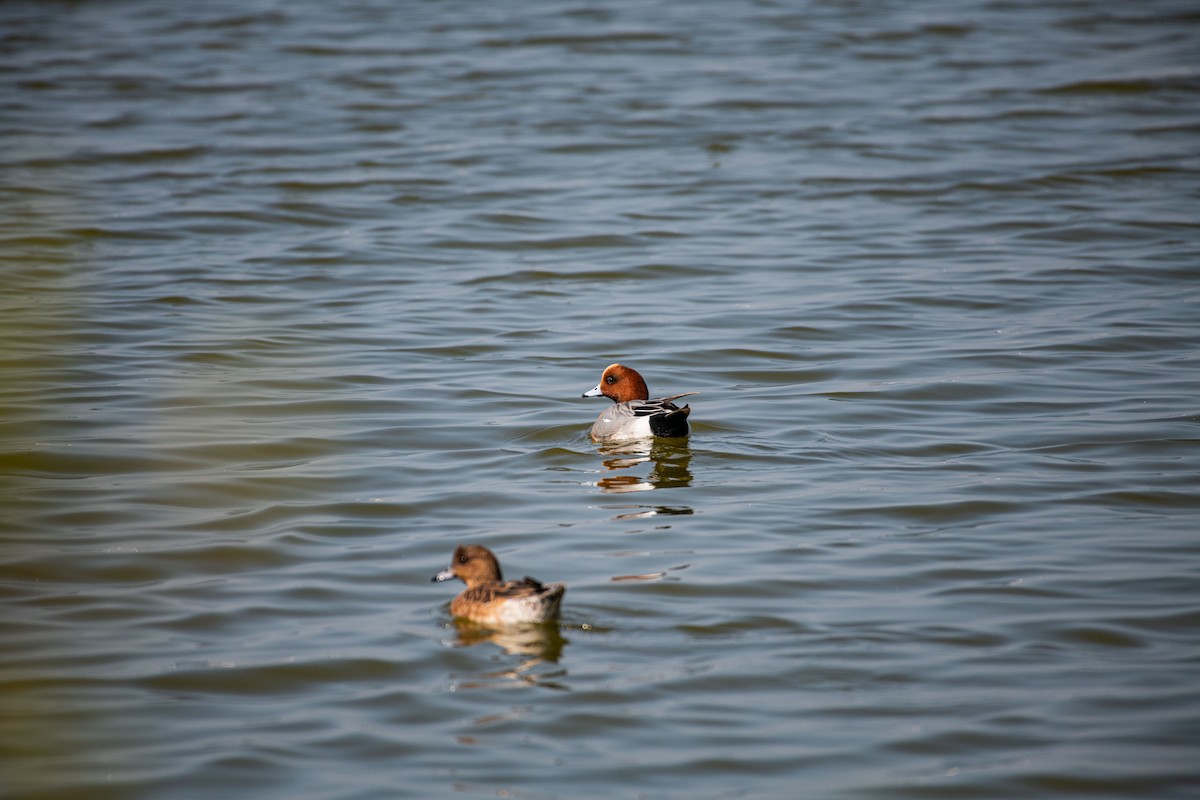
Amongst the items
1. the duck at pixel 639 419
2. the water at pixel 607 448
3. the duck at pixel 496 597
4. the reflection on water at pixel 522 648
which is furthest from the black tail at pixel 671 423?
the reflection on water at pixel 522 648

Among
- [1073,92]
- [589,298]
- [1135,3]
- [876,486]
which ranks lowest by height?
[876,486]

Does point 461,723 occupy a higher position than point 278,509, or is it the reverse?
point 278,509

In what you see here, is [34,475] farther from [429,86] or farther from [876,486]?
[429,86]

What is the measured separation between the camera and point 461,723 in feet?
16.9

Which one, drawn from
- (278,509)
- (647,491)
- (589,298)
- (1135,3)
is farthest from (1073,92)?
(278,509)

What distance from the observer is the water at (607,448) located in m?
5.12

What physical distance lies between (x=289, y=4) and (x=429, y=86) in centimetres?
841

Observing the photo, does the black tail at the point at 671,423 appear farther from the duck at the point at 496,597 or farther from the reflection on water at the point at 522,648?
the reflection on water at the point at 522,648

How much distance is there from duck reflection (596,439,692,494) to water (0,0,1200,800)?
3cm

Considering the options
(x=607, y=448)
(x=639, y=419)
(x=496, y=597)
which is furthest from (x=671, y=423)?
(x=496, y=597)

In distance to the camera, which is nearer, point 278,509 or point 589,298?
point 278,509

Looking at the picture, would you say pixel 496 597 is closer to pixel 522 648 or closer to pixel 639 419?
pixel 522 648

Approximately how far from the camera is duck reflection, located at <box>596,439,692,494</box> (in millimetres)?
7988

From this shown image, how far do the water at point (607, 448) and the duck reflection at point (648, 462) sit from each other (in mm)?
30
